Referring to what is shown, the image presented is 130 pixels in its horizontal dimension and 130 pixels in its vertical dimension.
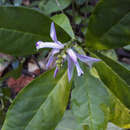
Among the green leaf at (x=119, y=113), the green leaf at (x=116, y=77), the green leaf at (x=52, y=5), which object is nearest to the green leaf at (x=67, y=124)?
the green leaf at (x=119, y=113)

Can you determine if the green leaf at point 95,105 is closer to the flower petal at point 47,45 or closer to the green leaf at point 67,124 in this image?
the flower petal at point 47,45

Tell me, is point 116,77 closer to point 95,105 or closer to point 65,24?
point 95,105

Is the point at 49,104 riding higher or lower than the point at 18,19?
lower

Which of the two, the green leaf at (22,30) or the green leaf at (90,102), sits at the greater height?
the green leaf at (22,30)

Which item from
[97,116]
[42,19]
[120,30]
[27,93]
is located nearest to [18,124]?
[27,93]

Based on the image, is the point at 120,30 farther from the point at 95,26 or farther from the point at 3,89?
the point at 3,89

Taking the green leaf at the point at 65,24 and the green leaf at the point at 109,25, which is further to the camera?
the green leaf at the point at 65,24
